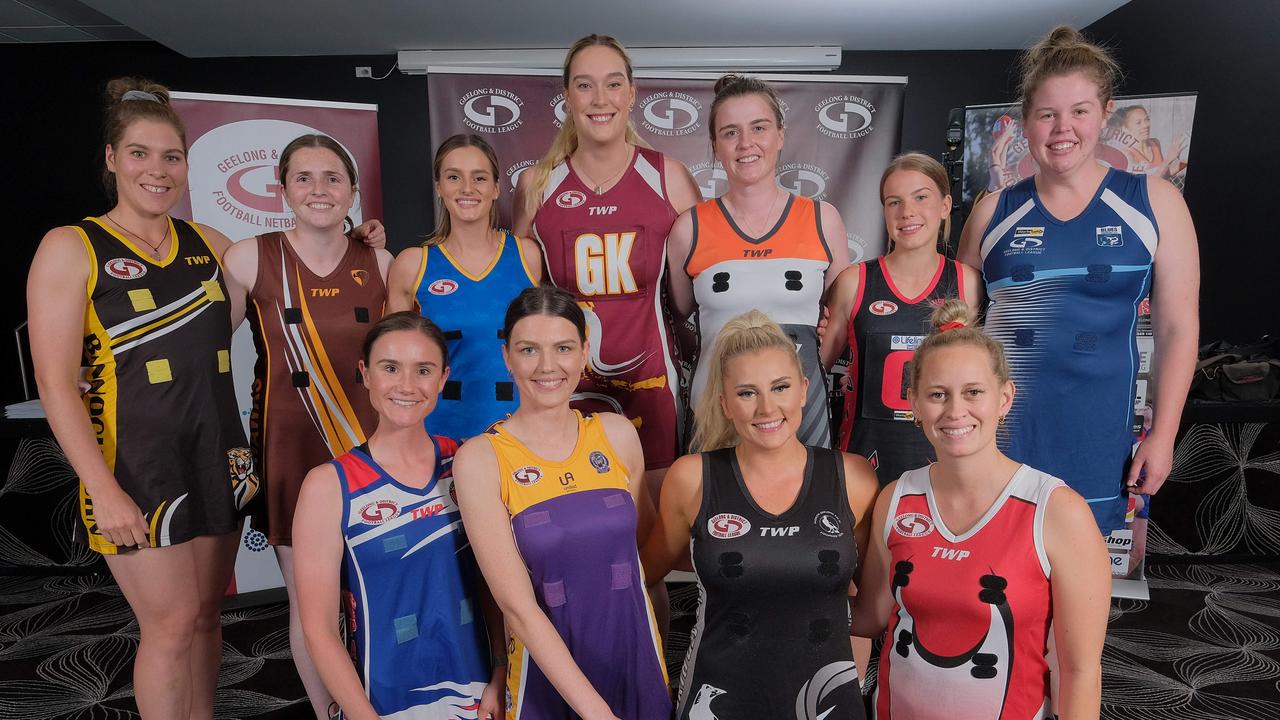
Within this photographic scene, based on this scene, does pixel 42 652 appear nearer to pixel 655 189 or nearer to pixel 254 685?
pixel 254 685

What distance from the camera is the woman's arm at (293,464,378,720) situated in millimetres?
1591

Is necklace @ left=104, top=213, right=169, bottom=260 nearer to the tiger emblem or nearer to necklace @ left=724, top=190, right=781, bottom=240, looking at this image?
the tiger emblem

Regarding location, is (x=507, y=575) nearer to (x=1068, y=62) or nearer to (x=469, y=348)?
(x=469, y=348)

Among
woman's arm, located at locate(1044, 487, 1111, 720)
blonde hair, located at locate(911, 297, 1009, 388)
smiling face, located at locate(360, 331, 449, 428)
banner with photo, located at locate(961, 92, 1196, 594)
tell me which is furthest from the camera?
banner with photo, located at locate(961, 92, 1196, 594)

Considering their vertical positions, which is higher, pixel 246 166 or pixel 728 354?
pixel 246 166

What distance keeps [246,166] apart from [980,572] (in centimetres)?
359

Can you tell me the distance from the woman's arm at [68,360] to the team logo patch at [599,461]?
3.82 ft

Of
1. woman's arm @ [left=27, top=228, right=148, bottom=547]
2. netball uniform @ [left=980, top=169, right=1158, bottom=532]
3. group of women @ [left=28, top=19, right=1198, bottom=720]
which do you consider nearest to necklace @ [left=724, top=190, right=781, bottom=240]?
group of women @ [left=28, top=19, right=1198, bottom=720]

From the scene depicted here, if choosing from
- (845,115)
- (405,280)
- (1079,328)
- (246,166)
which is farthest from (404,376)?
(845,115)

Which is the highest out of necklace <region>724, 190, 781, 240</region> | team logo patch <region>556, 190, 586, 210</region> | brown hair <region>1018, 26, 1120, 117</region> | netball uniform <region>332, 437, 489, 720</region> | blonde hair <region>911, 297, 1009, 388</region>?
brown hair <region>1018, 26, 1120, 117</region>

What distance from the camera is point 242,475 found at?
6.81 ft

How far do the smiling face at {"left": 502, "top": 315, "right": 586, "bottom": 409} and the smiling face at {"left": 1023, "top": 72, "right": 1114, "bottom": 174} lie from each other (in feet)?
4.31

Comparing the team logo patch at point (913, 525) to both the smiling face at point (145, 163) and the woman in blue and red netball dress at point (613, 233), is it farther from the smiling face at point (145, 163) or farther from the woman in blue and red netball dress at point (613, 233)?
the smiling face at point (145, 163)

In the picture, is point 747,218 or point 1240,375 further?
point 1240,375
